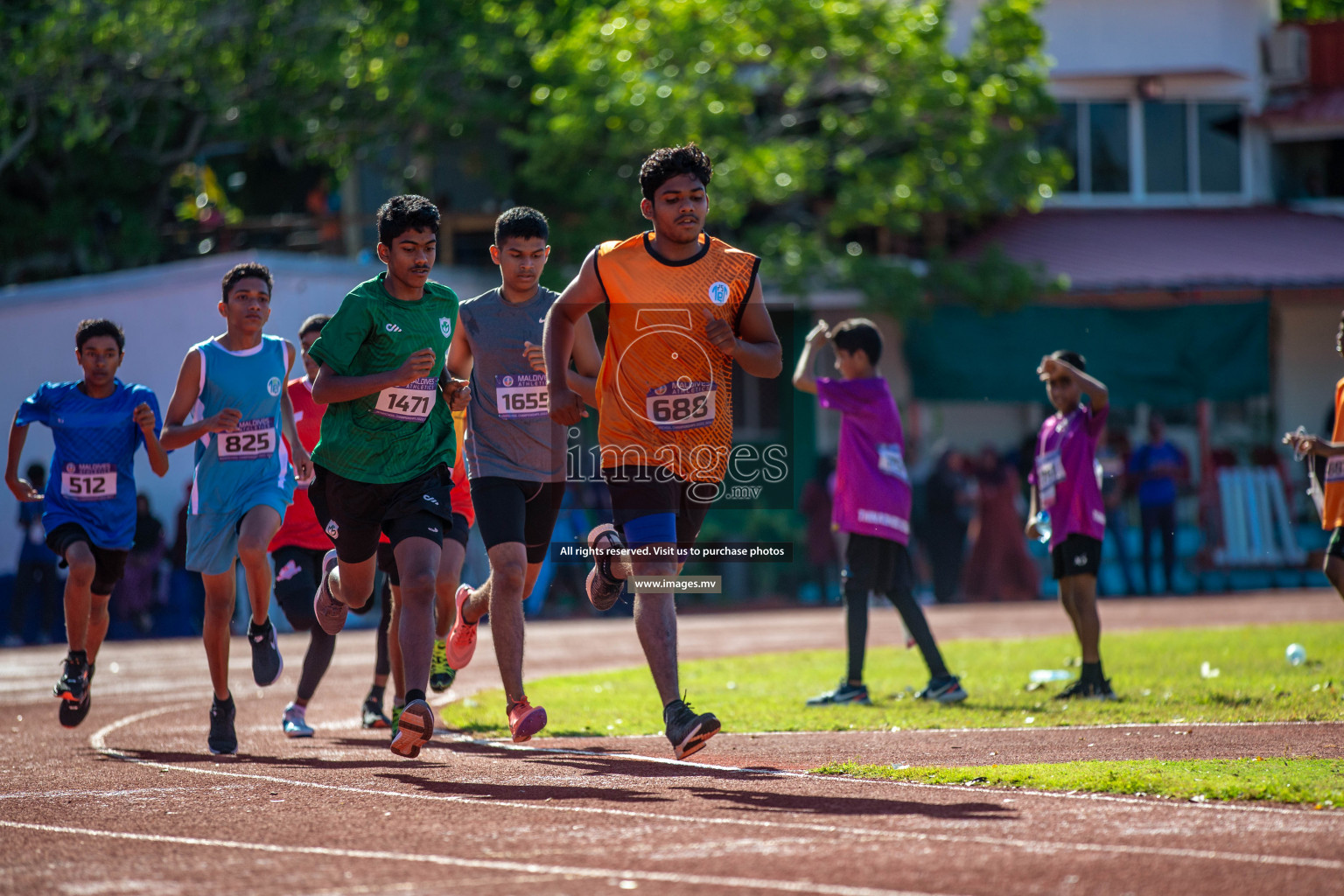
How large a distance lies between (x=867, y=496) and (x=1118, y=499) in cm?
1364

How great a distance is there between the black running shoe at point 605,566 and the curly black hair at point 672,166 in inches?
55.7

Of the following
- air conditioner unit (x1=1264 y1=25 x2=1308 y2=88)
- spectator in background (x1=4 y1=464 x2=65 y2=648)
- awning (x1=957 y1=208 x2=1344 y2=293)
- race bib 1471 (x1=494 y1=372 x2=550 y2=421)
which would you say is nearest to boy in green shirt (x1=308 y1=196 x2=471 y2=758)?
race bib 1471 (x1=494 y1=372 x2=550 y2=421)

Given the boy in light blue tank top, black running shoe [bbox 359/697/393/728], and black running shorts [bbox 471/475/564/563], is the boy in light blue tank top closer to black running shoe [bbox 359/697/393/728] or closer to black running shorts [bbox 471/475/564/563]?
black running shoe [bbox 359/697/393/728]

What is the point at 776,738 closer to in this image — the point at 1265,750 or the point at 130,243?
the point at 1265,750

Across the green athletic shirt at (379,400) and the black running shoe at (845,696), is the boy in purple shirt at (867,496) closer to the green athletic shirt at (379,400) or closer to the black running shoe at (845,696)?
the black running shoe at (845,696)

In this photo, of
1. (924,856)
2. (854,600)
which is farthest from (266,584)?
(924,856)

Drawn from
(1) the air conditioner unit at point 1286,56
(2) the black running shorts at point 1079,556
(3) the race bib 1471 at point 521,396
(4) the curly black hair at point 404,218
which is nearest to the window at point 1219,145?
(1) the air conditioner unit at point 1286,56

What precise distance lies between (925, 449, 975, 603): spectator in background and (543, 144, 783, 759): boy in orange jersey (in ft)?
51.3

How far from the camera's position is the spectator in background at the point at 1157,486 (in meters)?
21.9

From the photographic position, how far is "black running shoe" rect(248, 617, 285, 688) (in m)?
8.36

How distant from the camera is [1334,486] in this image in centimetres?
902

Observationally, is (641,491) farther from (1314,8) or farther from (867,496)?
(1314,8)

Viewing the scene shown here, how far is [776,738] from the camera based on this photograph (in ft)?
26.2

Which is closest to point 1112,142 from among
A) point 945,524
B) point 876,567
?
point 945,524
